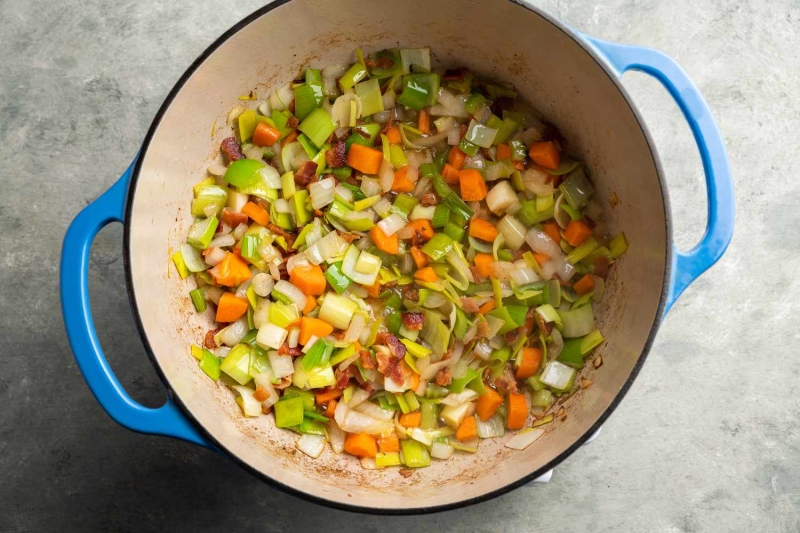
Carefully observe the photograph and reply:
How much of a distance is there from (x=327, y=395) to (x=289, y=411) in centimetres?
13

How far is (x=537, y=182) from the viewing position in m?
2.05

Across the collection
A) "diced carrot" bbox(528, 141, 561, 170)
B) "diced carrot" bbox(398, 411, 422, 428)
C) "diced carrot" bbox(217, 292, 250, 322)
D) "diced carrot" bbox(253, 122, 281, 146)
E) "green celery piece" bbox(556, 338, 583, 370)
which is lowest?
"diced carrot" bbox(398, 411, 422, 428)

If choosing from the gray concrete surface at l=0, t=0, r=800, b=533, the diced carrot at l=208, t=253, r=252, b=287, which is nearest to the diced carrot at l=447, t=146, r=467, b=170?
the gray concrete surface at l=0, t=0, r=800, b=533

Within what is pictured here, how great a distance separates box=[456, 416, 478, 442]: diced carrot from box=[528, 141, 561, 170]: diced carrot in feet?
2.87

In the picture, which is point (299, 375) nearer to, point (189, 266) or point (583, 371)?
point (189, 266)

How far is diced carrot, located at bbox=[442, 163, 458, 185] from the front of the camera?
2043mm

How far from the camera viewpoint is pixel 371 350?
6.57 feet

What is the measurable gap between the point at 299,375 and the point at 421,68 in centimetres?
109

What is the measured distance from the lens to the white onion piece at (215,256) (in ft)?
6.51

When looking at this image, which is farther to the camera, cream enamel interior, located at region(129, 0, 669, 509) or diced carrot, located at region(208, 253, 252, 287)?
diced carrot, located at region(208, 253, 252, 287)

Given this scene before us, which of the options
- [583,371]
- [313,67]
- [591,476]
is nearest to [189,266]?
[313,67]

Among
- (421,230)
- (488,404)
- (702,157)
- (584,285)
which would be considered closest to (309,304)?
(421,230)

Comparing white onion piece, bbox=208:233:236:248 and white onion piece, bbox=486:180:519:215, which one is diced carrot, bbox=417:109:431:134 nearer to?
white onion piece, bbox=486:180:519:215

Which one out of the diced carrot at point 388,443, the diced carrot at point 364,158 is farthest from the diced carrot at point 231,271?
the diced carrot at point 388,443
